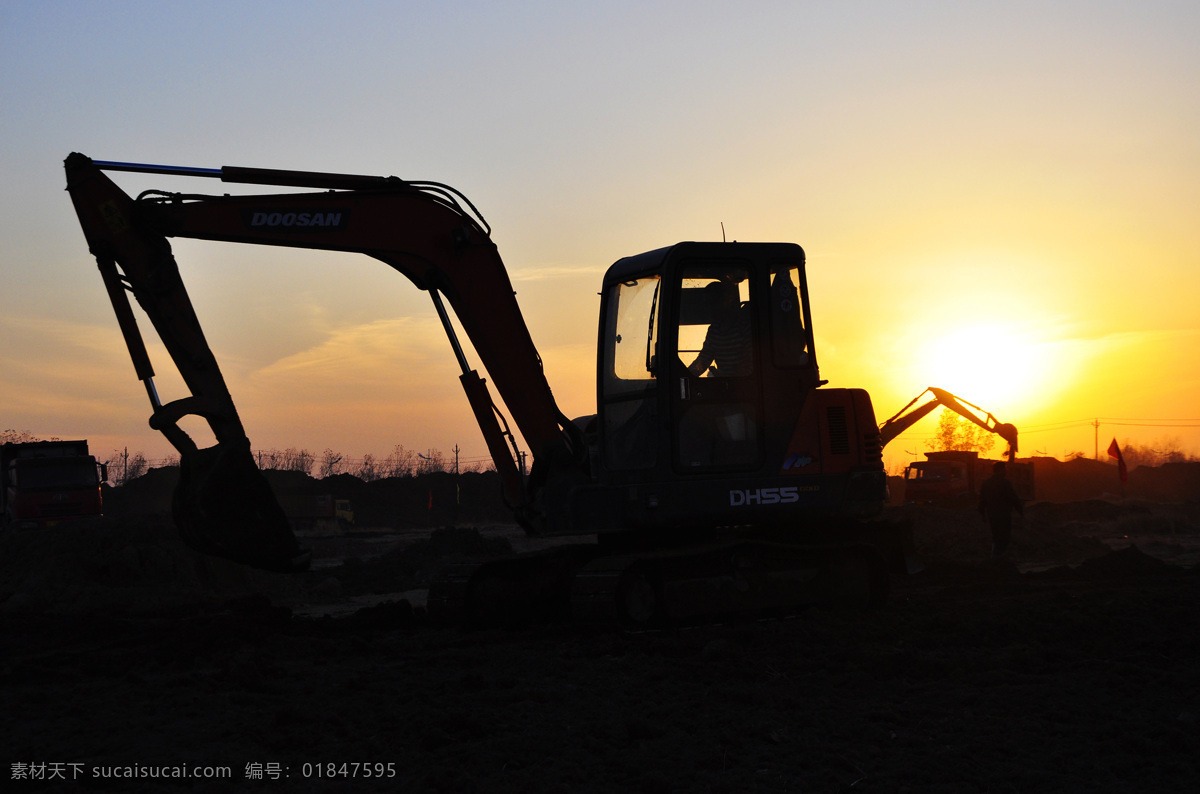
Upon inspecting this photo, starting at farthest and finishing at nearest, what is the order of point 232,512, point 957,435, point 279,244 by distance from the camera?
point 957,435
point 279,244
point 232,512

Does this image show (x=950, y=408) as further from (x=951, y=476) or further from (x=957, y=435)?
(x=957, y=435)

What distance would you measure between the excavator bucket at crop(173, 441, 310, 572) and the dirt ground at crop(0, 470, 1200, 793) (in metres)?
0.80

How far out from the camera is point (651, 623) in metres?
9.48

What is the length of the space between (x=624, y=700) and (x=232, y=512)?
3549 millimetres

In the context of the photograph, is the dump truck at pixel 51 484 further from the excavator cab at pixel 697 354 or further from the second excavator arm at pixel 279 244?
the excavator cab at pixel 697 354

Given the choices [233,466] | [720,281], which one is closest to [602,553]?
[720,281]

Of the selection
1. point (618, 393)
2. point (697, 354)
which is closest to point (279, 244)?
point (618, 393)

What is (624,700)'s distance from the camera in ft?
22.3

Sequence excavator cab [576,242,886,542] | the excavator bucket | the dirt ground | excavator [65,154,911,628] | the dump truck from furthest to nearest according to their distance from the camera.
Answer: the dump truck
excavator cab [576,242,886,542]
excavator [65,154,911,628]
the excavator bucket
the dirt ground

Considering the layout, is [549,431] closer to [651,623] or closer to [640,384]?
[640,384]

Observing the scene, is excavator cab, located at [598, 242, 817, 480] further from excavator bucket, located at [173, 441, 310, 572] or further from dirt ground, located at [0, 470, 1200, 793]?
excavator bucket, located at [173, 441, 310, 572]

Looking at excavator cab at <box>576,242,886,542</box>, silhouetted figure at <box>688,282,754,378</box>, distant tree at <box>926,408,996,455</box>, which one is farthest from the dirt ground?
distant tree at <box>926,408,996,455</box>

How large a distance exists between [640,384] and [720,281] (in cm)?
127

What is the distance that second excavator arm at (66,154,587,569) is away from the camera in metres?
8.33
